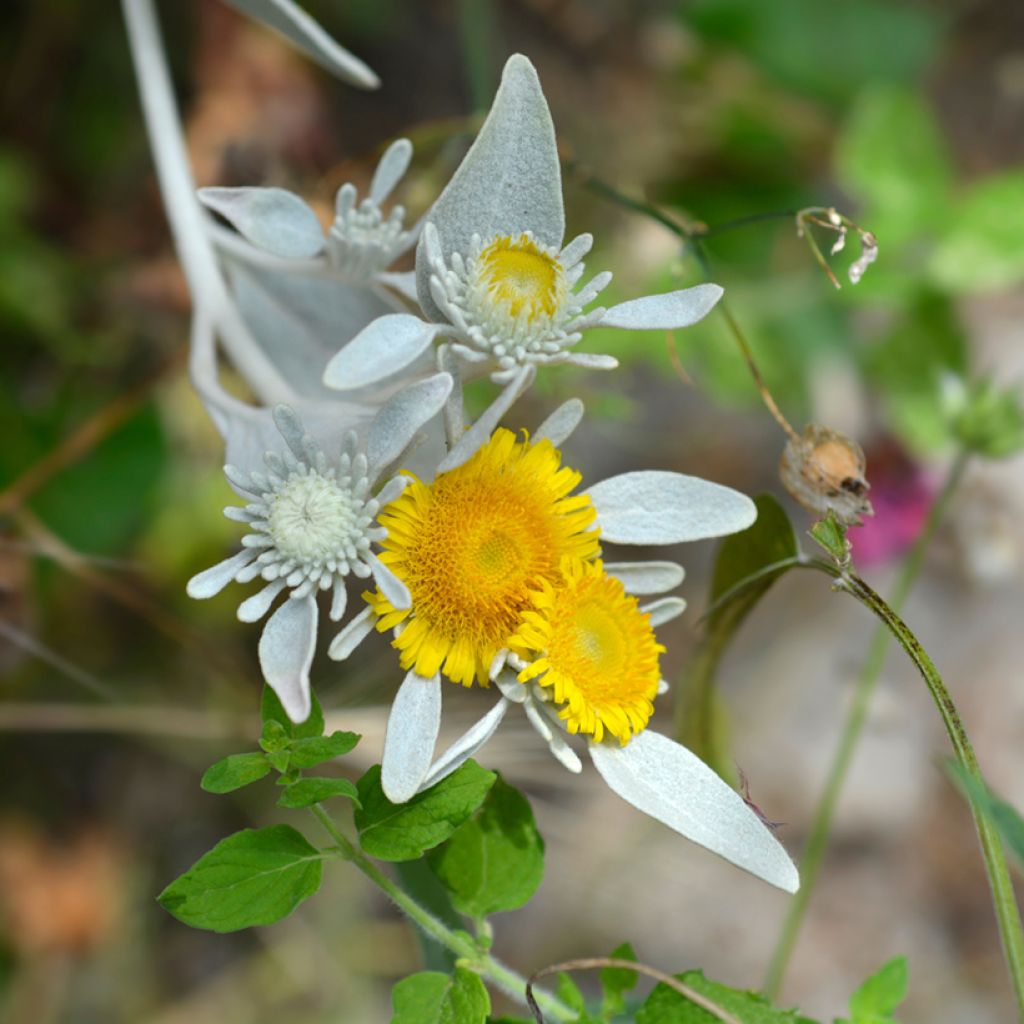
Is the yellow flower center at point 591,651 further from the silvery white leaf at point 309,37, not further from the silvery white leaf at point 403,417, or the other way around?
the silvery white leaf at point 309,37

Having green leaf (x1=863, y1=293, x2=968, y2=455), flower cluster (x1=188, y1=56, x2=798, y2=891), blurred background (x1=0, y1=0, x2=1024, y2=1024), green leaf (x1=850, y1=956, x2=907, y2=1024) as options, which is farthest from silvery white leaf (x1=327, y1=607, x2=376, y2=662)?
green leaf (x1=863, y1=293, x2=968, y2=455)

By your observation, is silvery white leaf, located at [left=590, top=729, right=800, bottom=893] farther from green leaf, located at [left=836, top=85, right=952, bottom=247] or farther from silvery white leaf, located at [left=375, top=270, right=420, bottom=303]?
green leaf, located at [left=836, top=85, right=952, bottom=247]

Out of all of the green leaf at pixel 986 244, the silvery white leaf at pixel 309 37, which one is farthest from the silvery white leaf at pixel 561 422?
the green leaf at pixel 986 244

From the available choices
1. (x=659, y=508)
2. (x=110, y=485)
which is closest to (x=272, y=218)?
(x=659, y=508)

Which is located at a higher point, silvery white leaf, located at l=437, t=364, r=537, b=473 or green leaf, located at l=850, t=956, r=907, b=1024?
silvery white leaf, located at l=437, t=364, r=537, b=473

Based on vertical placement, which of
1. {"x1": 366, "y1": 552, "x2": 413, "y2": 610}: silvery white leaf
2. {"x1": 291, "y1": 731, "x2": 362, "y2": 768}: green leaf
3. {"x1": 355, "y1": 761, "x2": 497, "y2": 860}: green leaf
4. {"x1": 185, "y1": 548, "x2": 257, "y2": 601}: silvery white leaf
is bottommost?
{"x1": 355, "y1": 761, "x2": 497, "y2": 860}: green leaf

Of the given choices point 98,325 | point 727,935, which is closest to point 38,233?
point 98,325
